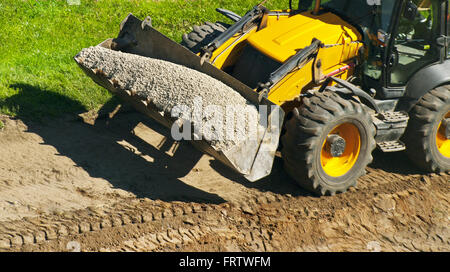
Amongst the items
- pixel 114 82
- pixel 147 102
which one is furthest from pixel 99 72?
pixel 147 102

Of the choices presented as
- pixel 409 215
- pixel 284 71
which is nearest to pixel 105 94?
pixel 284 71

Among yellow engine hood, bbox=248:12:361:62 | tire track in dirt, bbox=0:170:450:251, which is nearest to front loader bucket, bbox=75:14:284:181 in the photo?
tire track in dirt, bbox=0:170:450:251

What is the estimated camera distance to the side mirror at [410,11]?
7008 millimetres

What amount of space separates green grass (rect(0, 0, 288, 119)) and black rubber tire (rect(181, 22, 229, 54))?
1497 mm

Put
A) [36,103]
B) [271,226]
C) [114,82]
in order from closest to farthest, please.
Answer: [271,226] → [114,82] → [36,103]

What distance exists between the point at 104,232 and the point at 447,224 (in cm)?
386

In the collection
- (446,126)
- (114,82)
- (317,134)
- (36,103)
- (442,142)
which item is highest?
(114,82)

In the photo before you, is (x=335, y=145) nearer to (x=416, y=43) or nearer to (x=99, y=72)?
(x=416, y=43)

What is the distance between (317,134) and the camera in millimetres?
6617

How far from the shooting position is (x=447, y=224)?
708 cm

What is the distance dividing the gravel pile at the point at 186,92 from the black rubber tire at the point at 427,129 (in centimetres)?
223

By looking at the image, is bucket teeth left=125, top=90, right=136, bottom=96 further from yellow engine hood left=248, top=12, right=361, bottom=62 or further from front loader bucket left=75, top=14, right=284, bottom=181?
yellow engine hood left=248, top=12, right=361, bottom=62

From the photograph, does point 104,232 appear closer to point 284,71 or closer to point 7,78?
point 284,71

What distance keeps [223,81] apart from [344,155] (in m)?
1.68
